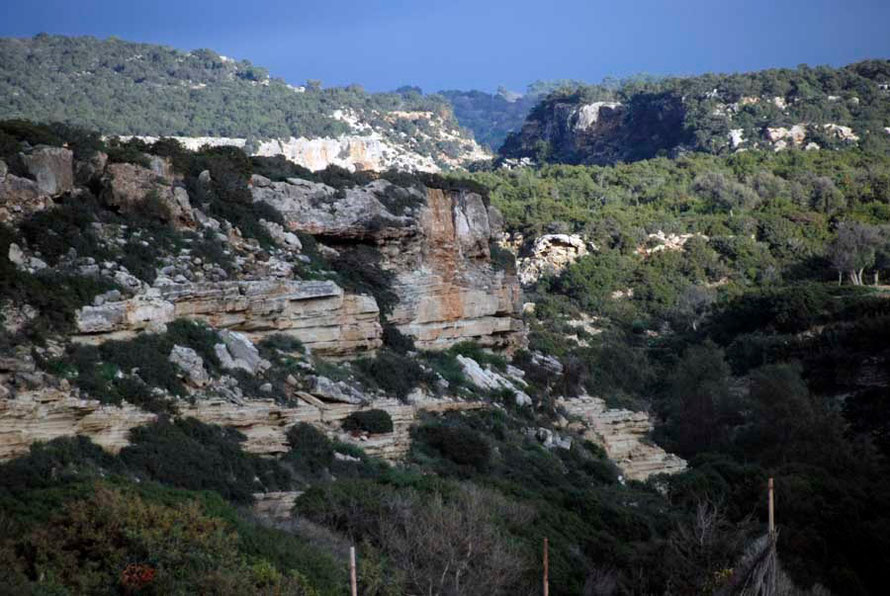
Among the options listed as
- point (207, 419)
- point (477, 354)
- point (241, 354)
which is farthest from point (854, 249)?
point (207, 419)

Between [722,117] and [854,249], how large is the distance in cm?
4641

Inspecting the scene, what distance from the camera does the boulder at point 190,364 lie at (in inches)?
814

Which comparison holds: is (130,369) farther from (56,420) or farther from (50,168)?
(50,168)

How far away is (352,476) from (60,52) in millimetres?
93902

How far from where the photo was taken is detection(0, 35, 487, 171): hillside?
277ft

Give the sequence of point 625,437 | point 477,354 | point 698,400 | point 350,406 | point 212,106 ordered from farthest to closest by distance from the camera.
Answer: point 212,106, point 698,400, point 625,437, point 477,354, point 350,406

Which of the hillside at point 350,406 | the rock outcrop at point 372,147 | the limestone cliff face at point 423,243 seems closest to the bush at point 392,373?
the hillside at point 350,406

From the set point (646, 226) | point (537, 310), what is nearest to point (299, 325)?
point (537, 310)

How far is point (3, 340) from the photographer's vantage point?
708 inches

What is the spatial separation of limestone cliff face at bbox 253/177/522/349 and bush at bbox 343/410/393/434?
23.7 ft

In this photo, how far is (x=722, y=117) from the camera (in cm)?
10175

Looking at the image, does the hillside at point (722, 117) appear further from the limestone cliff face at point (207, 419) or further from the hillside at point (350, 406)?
the limestone cliff face at point (207, 419)

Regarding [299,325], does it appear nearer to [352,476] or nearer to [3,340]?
[352,476]

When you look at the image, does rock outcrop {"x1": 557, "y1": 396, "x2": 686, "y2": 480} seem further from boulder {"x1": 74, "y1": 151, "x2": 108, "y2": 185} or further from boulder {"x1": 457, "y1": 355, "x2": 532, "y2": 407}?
boulder {"x1": 74, "y1": 151, "x2": 108, "y2": 185}
